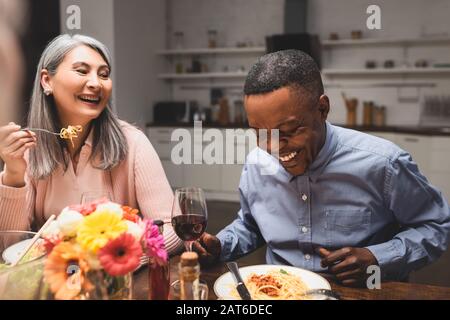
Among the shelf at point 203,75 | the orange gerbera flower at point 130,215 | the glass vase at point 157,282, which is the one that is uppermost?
the shelf at point 203,75

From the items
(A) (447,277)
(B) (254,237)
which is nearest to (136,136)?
(B) (254,237)

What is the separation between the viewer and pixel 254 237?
54.0 inches

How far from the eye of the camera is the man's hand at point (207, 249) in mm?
1066

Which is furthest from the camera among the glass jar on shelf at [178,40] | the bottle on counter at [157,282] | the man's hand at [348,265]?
the glass jar on shelf at [178,40]

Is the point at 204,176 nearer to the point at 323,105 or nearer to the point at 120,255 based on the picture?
the point at 323,105

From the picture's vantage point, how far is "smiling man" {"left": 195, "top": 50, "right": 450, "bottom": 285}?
3.70ft

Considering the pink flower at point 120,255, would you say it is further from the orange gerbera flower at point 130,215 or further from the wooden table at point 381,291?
the wooden table at point 381,291

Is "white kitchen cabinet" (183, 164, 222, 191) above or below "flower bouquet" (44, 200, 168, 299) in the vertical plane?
below

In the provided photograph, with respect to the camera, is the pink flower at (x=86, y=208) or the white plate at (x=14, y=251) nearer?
the pink flower at (x=86, y=208)

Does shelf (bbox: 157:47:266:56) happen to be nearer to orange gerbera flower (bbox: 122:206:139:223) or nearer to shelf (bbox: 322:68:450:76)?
shelf (bbox: 322:68:450:76)

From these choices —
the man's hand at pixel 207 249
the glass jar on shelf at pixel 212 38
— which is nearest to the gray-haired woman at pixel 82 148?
the man's hand at pixel 207 249

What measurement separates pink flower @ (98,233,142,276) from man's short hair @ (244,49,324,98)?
579mm

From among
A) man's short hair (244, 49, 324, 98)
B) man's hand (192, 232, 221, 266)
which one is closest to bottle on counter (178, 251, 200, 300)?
man's hand (192, 232, 221, 266)

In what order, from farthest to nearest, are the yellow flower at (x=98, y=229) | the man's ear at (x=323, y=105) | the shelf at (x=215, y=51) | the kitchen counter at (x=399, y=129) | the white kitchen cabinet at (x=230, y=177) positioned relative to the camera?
the shelf at (x=215, y=51) < the white kitchen cabinet at (x=230, y=177) < the kitchen counter at (x=399, y=129) < the man's ear at (x=323, y=105) < the yellow flower at (x=98, y=229)
